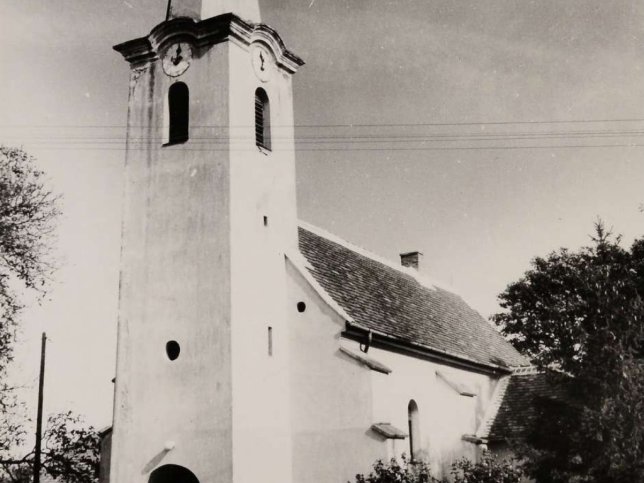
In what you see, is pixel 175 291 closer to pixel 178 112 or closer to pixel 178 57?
pixel 178 112

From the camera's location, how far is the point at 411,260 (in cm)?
3666

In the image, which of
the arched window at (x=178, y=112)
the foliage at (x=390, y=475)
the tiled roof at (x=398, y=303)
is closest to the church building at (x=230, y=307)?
the arched window at (x=178, y=112)

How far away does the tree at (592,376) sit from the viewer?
17000mm

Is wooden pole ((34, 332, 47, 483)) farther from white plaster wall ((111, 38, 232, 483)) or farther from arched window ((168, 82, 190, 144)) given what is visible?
arched window ((168, 82, 190, 144))

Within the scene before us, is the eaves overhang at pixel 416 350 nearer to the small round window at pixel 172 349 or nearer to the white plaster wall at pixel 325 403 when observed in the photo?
the white plaster wall at pixel 325 403

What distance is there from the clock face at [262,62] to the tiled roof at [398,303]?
564 centimetres

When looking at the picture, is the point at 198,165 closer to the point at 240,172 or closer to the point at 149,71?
the point at 240,172

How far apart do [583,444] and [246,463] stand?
8.69 m

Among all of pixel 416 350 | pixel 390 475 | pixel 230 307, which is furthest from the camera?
pixel 416 350

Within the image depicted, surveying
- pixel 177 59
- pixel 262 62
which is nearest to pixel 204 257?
pixel 177 59

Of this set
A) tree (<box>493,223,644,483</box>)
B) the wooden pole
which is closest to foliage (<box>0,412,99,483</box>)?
the wooden pole

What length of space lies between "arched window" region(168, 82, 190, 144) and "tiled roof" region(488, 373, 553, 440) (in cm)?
1515

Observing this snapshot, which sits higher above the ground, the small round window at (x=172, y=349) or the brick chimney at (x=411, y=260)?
the brick chimney at (x=411, y=260)

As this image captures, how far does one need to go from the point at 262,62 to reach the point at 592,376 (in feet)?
42.7
